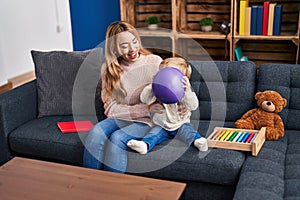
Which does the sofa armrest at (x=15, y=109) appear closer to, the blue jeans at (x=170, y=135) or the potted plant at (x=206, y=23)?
the blue jeans at (x=170, y=135)

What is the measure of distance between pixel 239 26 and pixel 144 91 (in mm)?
1615

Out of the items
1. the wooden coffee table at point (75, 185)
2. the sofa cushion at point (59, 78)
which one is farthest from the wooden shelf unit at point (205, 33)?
the wooden coffee table at point (75, 185)

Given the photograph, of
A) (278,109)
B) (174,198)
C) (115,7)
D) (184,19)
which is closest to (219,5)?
(184,19)

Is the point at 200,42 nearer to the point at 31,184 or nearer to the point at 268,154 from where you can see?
the point at 268,154

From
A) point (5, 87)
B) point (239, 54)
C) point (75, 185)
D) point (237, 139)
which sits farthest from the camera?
point (5, 87)

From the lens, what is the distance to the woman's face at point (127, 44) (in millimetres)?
2352

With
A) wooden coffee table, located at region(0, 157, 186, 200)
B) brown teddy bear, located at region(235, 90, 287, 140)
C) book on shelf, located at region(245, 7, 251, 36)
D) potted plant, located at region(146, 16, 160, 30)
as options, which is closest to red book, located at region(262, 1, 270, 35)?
book on shelf, located at region(245, 7, 251, 36)

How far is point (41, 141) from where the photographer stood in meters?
2.41

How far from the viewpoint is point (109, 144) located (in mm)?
2166

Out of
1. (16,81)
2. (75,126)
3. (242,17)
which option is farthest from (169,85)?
(16,81)

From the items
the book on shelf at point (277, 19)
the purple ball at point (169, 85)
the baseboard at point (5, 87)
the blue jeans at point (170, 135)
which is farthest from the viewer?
the baseboard at point (5, 87)

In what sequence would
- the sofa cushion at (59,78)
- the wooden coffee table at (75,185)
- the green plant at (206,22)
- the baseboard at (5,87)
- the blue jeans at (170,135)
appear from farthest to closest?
1. the baseboard at (5,87)
2. the green plant at (206,22)
3. the sofa cushion at (59,78)
4. the blue jeans at (170,135)
5. the wooden coffee table at (75,185)

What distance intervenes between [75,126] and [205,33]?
1.77m

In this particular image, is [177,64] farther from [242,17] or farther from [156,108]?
[242,17]
